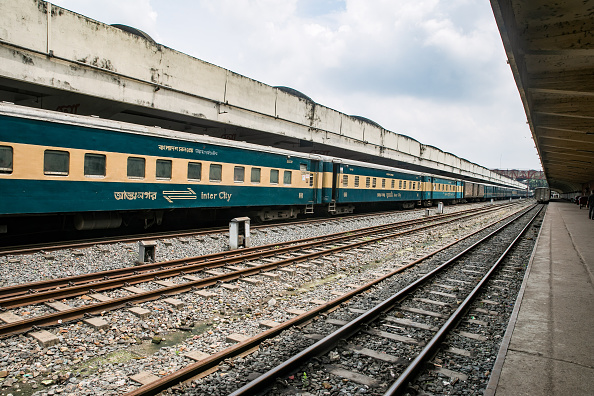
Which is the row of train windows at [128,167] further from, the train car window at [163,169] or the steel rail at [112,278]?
the steel rail at [112,278]

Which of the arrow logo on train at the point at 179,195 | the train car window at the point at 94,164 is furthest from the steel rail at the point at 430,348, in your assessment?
the train car window at the point at 94,164

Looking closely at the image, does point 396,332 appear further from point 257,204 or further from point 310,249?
point 257,204

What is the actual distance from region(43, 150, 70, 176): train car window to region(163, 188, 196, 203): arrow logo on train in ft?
9.99

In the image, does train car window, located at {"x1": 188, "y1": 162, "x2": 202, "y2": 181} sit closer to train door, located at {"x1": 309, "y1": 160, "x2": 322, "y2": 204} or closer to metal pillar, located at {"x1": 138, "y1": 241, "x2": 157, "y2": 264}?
metal pillar, located at {"x1": 138, "y1": 241, "x2": 157, "y2": 264}

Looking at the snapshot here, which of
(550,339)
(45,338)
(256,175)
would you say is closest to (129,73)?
(256,175)

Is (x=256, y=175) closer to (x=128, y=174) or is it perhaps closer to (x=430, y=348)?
(x=128, y=174)

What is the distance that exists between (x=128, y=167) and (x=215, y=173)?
3274 mm

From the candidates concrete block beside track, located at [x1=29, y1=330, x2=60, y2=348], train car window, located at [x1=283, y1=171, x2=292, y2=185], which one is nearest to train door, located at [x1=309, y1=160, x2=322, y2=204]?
Answer: train car window, located at [x1=283, y1=171, x2=292, y2=185]

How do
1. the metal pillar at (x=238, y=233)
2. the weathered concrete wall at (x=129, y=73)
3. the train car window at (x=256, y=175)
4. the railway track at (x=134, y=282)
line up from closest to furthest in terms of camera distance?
the railway track at (x=134, y=282) → the metal pillar at (x=238, y=233) → the weathered concrete wall at (x=129, y=73) → the train car window at (x=256, y=175)

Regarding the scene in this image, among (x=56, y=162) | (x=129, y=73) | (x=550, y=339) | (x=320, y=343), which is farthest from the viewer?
(x=129, y=73)

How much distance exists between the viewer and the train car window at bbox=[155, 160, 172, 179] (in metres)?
12.5

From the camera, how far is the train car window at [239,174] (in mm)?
15045

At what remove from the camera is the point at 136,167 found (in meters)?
11.9

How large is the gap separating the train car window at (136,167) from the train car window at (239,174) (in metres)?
3.77
